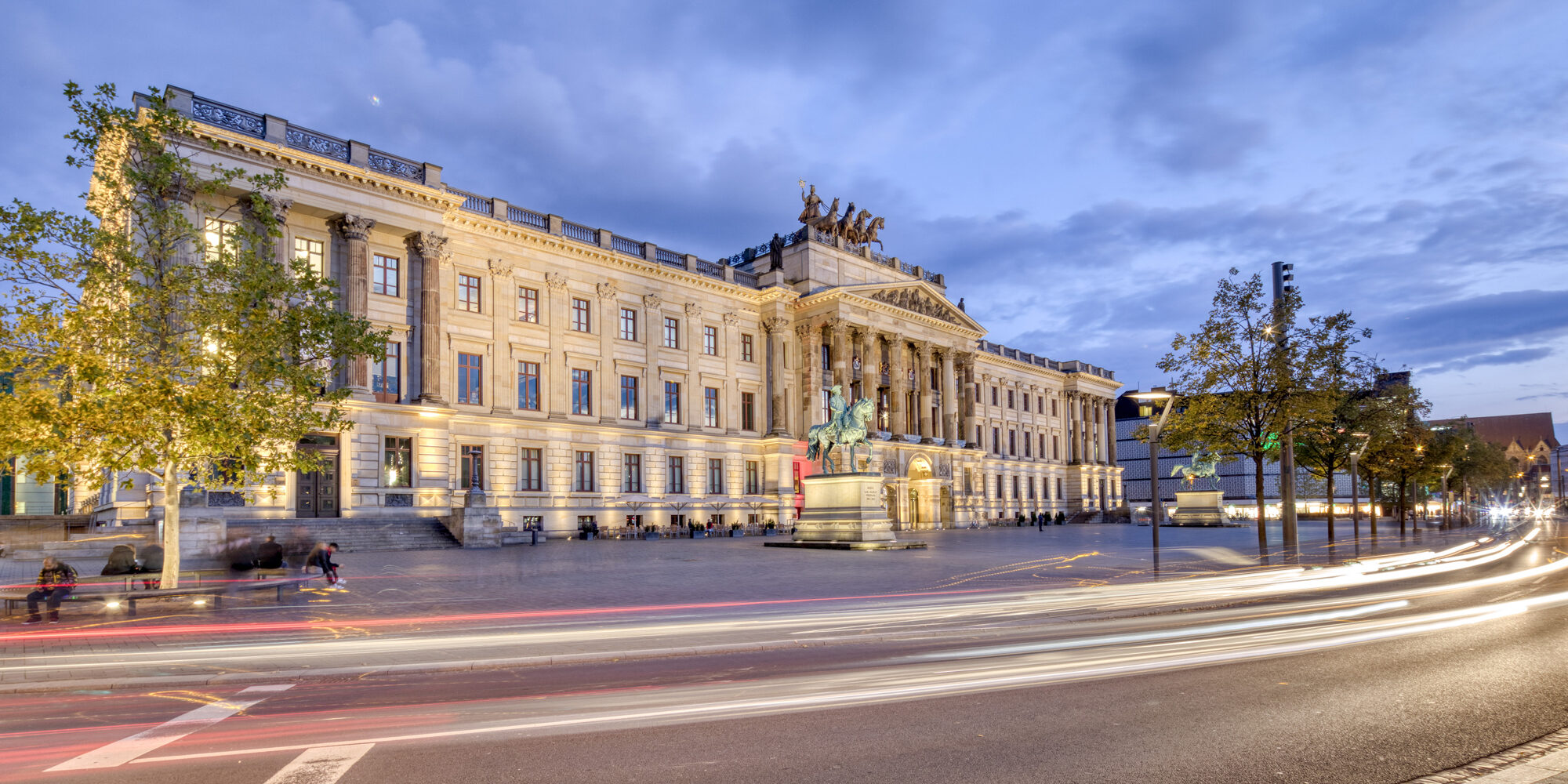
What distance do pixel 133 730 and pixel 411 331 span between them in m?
35.6

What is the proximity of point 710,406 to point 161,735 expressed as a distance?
48.3 m

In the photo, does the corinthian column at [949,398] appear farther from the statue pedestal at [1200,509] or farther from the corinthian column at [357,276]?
the corinthian column at [357,276]

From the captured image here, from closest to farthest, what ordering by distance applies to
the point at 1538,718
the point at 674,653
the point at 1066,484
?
the point at 1538,718
the point at 674,653
the point at 1066,484

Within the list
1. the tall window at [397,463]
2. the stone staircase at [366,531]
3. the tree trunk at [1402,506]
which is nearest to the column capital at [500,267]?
the tall window at [397,463]

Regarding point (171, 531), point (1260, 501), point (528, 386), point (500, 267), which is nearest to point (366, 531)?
point (528, 386)

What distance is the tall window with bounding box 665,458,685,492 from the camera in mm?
51781

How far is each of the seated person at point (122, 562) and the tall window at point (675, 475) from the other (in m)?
33.3

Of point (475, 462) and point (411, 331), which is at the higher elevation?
point (411, 331)

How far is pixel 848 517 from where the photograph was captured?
34.4 m

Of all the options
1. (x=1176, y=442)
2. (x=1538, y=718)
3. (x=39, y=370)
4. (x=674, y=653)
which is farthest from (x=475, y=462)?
(x=1538, y=718)

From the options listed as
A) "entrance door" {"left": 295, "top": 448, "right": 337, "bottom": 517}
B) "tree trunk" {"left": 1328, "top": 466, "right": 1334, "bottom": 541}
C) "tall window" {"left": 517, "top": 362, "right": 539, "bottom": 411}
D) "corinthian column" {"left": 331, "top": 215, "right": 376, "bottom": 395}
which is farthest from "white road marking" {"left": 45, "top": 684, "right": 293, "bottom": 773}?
"tree trunk" {"left": 1328, "top": 466, "right": 1334, "bottom": 541}

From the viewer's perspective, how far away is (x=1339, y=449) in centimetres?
4469

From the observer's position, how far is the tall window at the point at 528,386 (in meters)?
45.8

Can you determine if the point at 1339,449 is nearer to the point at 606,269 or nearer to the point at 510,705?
the point at 606,269
